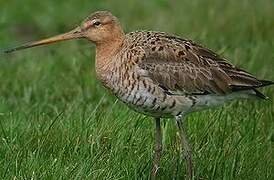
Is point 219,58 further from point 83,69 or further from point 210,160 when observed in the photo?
point 83,69

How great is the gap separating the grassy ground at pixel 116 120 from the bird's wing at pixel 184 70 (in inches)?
19.4

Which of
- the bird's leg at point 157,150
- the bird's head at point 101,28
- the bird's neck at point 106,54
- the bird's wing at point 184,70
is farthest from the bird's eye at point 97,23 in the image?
the bird's leg at point 157,150

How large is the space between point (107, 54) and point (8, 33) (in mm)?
4032

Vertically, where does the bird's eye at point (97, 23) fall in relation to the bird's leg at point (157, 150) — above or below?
above

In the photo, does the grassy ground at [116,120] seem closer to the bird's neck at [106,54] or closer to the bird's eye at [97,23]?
the bird's neck at [106,54]

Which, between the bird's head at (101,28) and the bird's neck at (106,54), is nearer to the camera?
the bird's neck at (106,54)

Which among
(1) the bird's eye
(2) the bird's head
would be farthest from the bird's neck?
(1) the bird's eye

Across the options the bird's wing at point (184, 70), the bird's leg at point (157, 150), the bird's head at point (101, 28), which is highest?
the bird's head at point (101, 28)

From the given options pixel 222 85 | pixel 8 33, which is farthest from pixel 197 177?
pixel 8 33

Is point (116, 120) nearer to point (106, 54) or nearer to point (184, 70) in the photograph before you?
point (106, 54)

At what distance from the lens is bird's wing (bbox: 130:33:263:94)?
19.9 feet

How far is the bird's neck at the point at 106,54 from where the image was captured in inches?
241

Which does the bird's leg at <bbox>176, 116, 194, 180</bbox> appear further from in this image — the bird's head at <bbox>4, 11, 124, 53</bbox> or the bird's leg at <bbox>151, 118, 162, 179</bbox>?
the bird's head at <bbox>4, 11, 124, 53</bbox>

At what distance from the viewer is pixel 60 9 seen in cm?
1130
